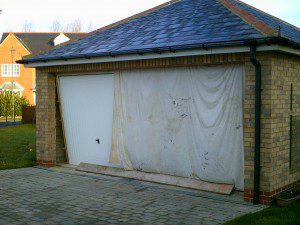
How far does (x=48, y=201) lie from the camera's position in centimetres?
775

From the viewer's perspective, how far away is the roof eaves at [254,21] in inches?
284

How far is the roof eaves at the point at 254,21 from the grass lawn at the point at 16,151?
6865 mm

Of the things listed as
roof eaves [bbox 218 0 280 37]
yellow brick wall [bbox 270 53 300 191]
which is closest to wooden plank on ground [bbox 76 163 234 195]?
yellow brick wall [bbox 270 53 300 191]

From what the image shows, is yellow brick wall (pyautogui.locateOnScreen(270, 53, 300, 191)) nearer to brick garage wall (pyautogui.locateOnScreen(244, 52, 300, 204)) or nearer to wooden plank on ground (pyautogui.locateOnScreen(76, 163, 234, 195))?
brick garage wall (pyautogui.locateOnScreen(244, 52, 300, 204))

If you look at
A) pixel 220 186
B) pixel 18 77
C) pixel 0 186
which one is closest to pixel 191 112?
pixel 220 186

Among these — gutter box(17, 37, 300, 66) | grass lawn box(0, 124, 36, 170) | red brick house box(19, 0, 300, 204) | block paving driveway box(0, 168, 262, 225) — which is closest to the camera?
block paving driveway box(0, 168, 262, 225)

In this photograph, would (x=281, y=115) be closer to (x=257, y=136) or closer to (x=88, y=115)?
(x=257, y=136)

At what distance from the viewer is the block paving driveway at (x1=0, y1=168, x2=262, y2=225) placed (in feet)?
21.9

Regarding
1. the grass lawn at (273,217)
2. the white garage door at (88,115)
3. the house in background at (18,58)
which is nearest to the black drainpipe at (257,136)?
the grass lawn at (273,217)

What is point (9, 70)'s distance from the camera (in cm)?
4875

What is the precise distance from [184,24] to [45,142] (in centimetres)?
497

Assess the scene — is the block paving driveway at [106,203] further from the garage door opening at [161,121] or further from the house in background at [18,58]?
the house in background at [18,58]

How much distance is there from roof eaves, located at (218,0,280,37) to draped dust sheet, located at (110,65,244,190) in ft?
2.90

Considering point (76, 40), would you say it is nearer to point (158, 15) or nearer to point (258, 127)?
point (158, 15)
